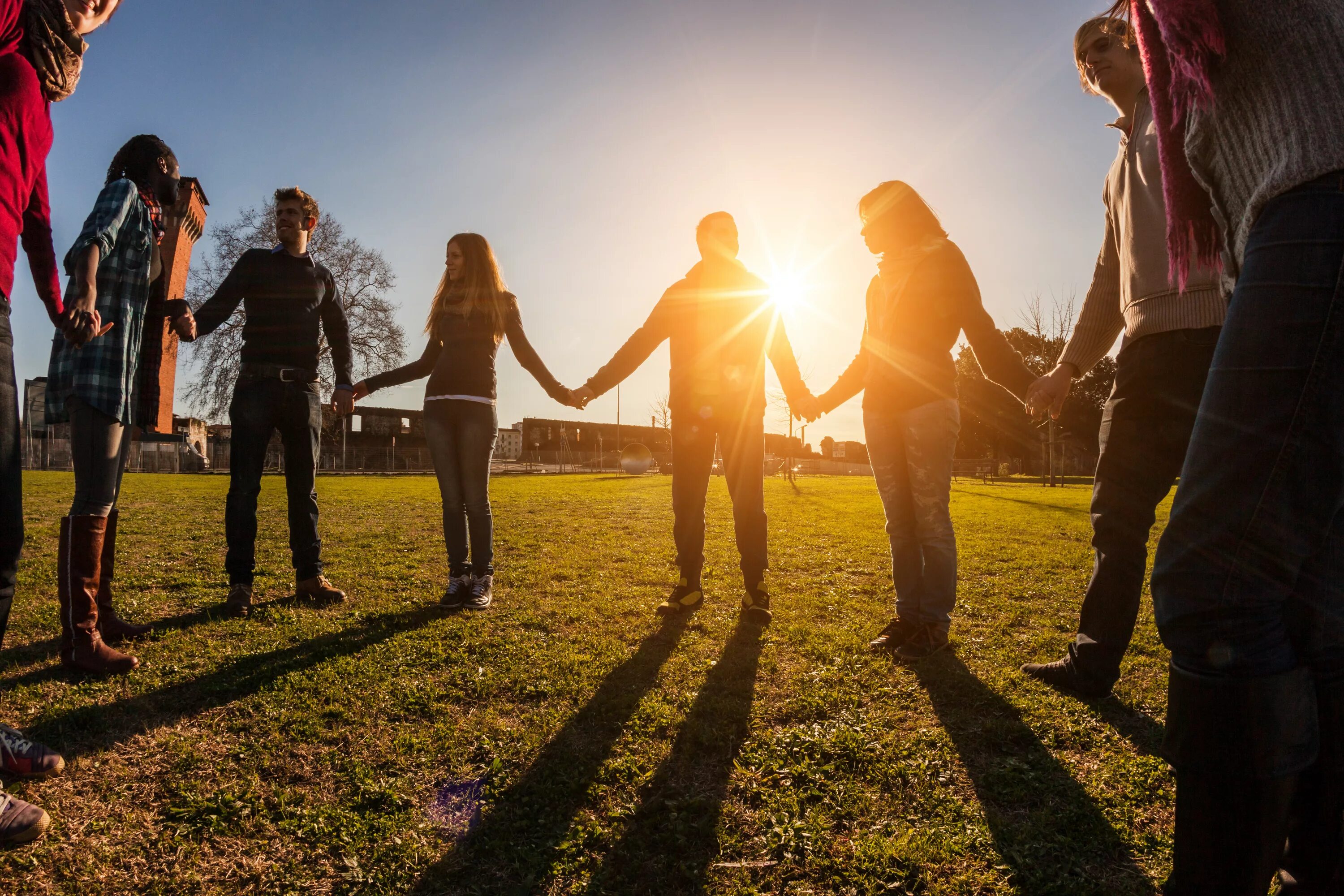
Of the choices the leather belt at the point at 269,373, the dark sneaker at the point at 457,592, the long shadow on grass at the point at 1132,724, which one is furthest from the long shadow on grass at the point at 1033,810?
the leather belt at the point at 269,373

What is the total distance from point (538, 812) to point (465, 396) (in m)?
3.02

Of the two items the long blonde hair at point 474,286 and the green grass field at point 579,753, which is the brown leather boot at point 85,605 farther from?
the long blonde hair at point 474,286

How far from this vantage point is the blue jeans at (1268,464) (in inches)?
43.4

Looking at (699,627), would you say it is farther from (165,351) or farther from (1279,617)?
(165,351)

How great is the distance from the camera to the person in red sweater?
1680 millimetres

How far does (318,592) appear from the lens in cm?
429

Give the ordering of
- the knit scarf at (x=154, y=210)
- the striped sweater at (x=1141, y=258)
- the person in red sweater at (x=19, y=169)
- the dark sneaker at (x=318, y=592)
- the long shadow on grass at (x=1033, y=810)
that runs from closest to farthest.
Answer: the long shadow on grass at (x=1033, y=810) < the person in red sweater at (x=19, y=169) < the striped sweater at (x=1141, y=258) < the knit scarf at (x=154, y=210) < the dark sneaker at (x=318, y=592)

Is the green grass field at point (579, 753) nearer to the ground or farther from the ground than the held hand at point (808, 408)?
nearer to the ground

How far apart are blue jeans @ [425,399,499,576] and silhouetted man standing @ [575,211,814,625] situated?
4.24 feet

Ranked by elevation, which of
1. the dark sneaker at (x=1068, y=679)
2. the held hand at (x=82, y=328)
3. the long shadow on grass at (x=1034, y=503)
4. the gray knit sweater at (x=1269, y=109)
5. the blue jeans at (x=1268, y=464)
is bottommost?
the long shadow on grass at (x=1034, y=503)

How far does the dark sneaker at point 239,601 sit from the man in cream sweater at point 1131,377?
14.5ft

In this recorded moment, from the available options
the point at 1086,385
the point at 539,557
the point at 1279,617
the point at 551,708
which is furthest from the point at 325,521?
the point at 1086,385

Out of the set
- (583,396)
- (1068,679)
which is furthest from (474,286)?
(1068,679)

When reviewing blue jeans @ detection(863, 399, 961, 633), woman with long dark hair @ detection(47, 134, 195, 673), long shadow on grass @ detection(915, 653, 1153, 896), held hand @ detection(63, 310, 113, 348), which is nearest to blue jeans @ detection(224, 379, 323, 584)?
woman with long dark hair @ detection(47, 134, 195, 673)
